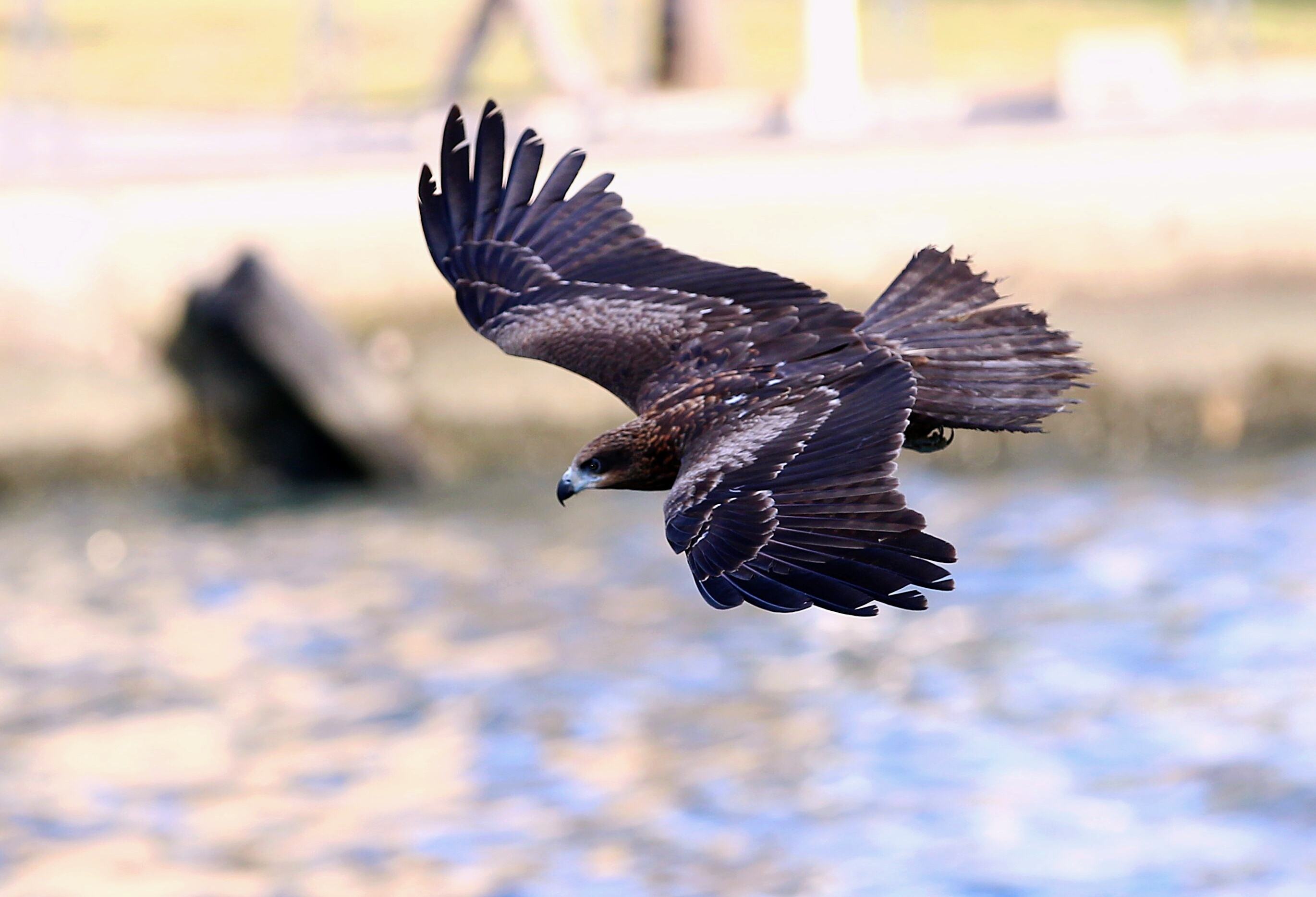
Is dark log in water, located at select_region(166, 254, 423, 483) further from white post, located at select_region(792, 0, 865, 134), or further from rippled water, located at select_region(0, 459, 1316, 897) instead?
white post, located at select_region(792, 0, 865, 134)

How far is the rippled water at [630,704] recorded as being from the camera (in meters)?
8.91

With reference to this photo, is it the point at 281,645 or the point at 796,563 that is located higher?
the point at 281,645

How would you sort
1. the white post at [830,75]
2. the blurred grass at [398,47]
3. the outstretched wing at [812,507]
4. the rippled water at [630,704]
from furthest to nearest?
the blurred grass at [398,47], the white post at [830,75], the rippled water at [630,704], the outstretched wing at [812,507]

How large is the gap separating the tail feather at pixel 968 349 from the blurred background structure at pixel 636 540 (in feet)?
11.7

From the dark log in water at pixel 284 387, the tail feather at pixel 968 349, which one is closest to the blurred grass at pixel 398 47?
the dark log in water at pixel 284 387

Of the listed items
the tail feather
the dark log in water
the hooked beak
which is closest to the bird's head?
the hooked beak

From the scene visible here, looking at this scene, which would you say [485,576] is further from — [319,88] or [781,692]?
[319,88]

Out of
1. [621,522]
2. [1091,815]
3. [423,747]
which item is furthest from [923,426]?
[621,522]

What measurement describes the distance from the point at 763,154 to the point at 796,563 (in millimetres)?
8559

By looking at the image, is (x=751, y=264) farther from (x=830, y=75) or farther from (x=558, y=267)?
(x=558, y=267)

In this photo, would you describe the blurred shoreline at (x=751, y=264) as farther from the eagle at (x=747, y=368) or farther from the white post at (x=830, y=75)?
the eagle at (x=747, y=368)

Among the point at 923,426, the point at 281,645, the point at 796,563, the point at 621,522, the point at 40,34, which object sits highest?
the point at 40,34

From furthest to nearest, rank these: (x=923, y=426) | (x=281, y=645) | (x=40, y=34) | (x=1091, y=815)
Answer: (x=40, y=34)
(x=281, y=645)
(x=1091, y=815)
(x=923, y=426)

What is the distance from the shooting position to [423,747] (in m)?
10.0
